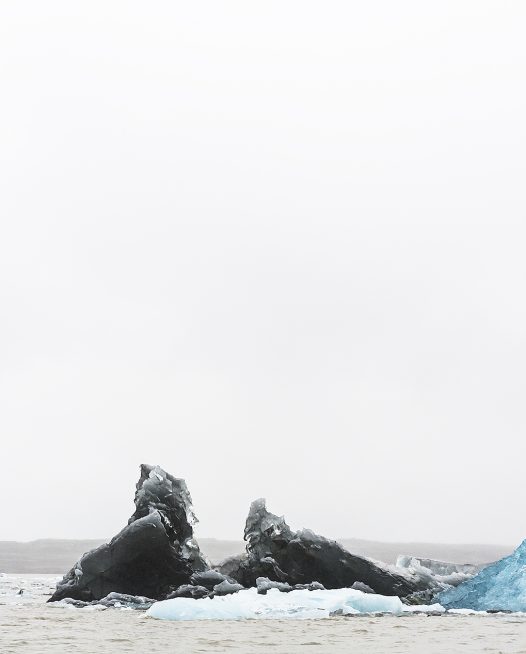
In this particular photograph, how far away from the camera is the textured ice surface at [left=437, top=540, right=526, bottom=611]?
22328mm

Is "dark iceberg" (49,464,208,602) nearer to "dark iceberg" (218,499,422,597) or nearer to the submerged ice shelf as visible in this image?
"dark iceberg" (218,499,422,597)

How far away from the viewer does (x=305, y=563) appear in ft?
80.4

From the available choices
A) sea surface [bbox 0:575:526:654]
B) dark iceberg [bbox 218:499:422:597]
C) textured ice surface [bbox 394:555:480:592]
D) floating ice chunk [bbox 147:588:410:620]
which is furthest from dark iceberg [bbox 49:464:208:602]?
textured ice surface [bbox 394:555:480:592]

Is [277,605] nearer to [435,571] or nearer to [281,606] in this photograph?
[281,606]

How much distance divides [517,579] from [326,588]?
220 inches

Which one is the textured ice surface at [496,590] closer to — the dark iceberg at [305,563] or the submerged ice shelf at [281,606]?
the submerged ice shelf at [281,606]

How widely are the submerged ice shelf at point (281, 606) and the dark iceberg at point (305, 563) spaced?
1.63 meters

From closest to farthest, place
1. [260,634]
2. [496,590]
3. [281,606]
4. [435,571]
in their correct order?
[260,634] → [281,606] → [496,590] → [435,571]

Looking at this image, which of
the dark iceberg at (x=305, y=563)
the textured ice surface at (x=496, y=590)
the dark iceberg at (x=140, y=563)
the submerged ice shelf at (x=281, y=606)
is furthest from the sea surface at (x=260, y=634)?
the dark iceberg at (x=305, y=563)

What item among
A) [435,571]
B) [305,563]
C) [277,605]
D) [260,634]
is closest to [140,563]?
[305,563]

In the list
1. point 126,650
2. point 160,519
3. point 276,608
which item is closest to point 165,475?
point 160,519

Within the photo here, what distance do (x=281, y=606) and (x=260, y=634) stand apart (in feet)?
16.7

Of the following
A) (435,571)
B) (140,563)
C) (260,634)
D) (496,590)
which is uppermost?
(140,563)

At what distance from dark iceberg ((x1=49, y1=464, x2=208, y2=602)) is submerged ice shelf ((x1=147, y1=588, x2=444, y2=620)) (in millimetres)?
2931
